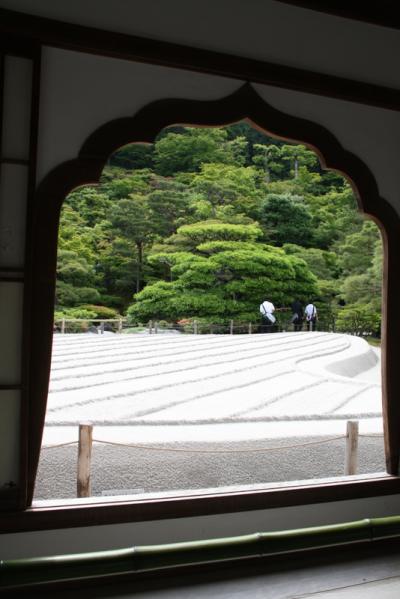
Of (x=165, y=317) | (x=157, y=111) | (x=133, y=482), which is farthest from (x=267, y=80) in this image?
(x=165, y=317)

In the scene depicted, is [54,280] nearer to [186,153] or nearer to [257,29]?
[257,29]

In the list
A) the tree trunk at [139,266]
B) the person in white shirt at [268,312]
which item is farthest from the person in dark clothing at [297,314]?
the tree trunk at [139,266]

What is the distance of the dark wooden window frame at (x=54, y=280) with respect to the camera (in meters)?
1.62

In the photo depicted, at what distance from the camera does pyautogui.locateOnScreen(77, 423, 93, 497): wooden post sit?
9.92 ft

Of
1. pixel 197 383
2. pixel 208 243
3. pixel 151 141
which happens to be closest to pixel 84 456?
pixel 151 141

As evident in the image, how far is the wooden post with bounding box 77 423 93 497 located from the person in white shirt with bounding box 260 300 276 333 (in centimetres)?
1094

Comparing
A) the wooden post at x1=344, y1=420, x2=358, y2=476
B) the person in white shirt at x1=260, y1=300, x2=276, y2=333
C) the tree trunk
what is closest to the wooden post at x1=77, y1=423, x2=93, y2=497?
the wooden post at x1=344, y1=420, x2=358, y2=476

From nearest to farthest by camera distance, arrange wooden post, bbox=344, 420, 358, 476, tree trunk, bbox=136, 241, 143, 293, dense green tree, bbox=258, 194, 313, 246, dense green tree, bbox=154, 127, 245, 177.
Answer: wooden post, bbox=344, 420, 358, 476
tree trunk, bbox=136, 241, 143, 293
dense green tree, bbox=258, 194, 313, 246
dense green tree, bbox=154, 127, 245, 177

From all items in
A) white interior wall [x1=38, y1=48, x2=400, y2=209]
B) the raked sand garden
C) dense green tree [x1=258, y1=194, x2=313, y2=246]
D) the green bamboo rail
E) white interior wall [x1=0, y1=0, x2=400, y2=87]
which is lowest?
the raked sand garden

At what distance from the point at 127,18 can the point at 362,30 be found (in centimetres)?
95

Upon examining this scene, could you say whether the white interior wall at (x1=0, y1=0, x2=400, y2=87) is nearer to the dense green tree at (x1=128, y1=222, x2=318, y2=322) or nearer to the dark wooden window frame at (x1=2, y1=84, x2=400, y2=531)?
the dark wooden window frame at (x1=2, y1=84, x2=400, y2=531)

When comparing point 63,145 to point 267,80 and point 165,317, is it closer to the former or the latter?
point 267,80

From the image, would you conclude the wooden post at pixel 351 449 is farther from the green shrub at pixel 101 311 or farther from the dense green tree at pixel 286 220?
the dense green tree at pixel 286 220

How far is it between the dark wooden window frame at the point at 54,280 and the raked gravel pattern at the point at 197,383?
3.69m
